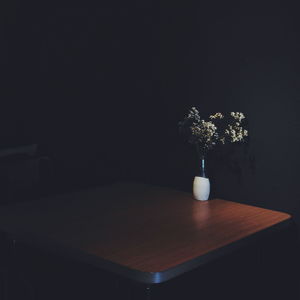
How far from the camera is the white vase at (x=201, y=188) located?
125 inches

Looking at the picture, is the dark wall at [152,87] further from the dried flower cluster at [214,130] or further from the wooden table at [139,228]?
the wooden table at [139,228]

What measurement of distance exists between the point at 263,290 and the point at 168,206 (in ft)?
2.30

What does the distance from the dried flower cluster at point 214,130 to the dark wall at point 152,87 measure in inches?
3.0

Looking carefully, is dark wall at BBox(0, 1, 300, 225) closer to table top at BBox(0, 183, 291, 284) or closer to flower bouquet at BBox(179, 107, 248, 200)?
flower bouquet at BBox(179, 107, 248, 200)

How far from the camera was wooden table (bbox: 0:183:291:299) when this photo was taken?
7.48 feet

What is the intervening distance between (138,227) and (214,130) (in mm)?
813

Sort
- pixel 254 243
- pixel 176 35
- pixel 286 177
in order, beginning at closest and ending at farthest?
pixel 254 243, pixel 286 177, pixel 176 35

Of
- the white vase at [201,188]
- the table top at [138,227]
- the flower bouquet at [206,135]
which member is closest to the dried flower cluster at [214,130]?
the flower bouquet at [206,135]

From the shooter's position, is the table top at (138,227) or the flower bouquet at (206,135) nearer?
the table top at (138,227)

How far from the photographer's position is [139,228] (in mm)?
2721

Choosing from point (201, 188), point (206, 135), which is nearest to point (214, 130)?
point (206, 135)

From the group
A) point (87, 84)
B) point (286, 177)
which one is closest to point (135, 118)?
point (87, 84)

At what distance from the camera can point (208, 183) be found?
318 centimetres

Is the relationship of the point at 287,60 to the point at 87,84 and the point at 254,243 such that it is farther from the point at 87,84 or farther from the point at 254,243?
the point at 87,84
